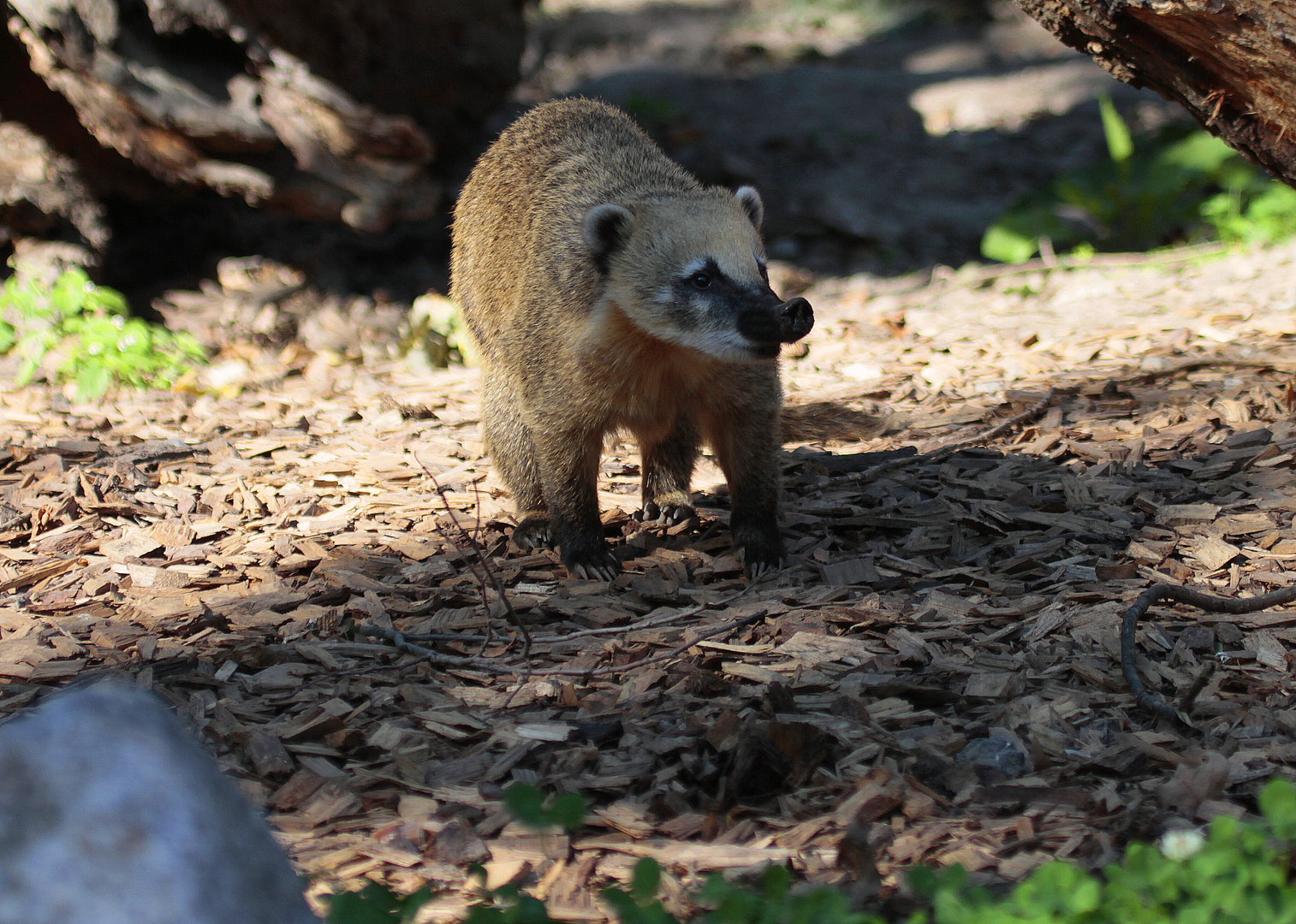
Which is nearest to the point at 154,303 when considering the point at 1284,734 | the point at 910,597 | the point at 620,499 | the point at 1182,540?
the point at 620,499

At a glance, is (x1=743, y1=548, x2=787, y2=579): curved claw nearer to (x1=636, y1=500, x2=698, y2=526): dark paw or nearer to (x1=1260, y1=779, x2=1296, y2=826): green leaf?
(x1=636, y1=500, x2=698, y2=526): dark paw

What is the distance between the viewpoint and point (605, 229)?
13.1 ft

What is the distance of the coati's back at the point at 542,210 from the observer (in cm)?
421

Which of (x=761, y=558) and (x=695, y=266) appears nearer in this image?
(x=695, y=266)

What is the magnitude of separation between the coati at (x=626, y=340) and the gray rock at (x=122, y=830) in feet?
7.86

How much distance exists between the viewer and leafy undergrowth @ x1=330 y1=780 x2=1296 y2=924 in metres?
1.80

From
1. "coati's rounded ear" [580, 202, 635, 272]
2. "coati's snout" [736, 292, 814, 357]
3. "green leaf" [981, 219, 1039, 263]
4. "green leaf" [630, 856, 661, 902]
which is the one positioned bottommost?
"green leaf" [981, 219, 1039, 263]

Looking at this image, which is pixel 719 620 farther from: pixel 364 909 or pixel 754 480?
pixel 364 909

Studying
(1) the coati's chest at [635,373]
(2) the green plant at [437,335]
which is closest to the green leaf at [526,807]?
(1) the coati's chest at [635,373]

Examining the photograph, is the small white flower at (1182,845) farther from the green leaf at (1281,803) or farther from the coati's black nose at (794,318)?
the coati's black nose at (794,318)

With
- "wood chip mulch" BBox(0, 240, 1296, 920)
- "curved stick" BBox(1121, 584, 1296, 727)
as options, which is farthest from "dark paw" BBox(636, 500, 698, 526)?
"curved stick" BBox(1121, 584, 1296, 727)

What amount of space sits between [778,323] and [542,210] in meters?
1.43

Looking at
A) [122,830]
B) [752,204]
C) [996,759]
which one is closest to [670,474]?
[752,204]

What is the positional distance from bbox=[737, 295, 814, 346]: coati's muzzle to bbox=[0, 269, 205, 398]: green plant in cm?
416
